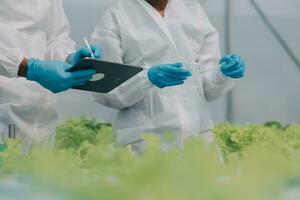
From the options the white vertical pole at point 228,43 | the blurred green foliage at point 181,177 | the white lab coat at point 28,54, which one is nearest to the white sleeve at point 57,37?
the white lab coat at point 28,54

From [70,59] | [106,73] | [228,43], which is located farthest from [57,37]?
[228,43]

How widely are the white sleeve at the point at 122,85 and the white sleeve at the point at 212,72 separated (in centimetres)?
27

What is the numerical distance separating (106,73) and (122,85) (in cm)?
44

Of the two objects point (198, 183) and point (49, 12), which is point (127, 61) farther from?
point (198, 183)

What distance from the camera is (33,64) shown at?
1929 millimetres

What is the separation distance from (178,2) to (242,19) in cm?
233

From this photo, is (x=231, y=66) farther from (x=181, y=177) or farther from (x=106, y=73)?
(x=181, y=177)

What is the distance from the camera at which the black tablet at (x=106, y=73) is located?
1681 millimetres

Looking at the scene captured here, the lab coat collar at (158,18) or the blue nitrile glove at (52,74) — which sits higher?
the lab coat collar at (158,18)

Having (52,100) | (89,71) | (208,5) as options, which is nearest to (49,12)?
(52,100)

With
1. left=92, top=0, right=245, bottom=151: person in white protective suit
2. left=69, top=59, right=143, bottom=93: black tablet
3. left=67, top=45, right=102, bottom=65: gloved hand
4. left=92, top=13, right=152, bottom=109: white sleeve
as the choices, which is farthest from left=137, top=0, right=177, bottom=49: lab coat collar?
left=69, top=59, right=143, bottom=93: black tablet

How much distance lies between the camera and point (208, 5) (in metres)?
4.72

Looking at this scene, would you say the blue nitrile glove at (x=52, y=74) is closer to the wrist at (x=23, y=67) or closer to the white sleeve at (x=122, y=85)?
the wrist at (x=23, y=67)

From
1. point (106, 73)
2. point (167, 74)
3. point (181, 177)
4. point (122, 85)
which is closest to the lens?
point (181, 177)
